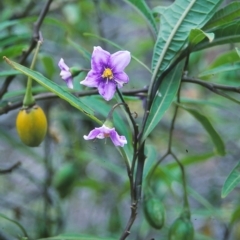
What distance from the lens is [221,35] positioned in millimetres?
935

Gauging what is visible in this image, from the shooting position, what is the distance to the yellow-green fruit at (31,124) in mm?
938

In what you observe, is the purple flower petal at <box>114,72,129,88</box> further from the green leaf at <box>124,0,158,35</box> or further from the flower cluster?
the green leaf at <box>124,0,158,35</box>

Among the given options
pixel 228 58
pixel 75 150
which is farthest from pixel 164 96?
pixel 75 150

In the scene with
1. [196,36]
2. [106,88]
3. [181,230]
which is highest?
[196,36]

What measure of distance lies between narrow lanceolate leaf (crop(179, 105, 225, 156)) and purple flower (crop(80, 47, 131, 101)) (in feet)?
0.82

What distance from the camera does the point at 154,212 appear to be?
1.03m

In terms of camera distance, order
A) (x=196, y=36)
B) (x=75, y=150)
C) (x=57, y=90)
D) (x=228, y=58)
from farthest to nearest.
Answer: (x=75, y=150) → (x=228, y=58) → (x=196, y=36) → (x=57, y=90)

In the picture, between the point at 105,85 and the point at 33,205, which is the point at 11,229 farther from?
the point at 105,85

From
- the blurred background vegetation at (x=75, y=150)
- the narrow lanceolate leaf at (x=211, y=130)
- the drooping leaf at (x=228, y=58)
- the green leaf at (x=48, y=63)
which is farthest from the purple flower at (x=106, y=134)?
the green leaf at (x=48, y=63)

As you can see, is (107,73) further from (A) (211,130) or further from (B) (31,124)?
(A) (211,130)

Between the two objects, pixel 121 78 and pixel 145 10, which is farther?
pixel 145 10

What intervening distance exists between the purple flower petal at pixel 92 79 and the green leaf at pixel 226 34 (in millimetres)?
215

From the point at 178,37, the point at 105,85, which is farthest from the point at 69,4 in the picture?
the point at 105,85

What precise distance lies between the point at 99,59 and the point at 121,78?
0.04 m
